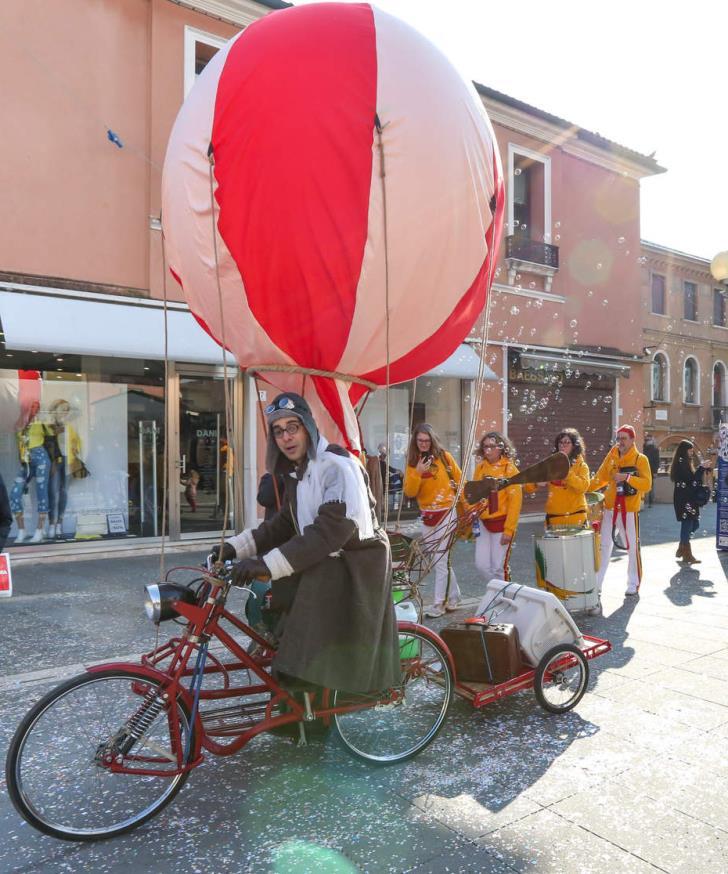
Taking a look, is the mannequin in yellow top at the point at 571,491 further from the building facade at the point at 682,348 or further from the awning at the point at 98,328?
the building facade at the point at 682,348

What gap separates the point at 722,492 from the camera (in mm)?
10438

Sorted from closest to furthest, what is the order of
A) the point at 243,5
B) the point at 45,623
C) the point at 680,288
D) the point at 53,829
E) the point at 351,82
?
the point at 53,829, the point at 351,82, the point at 45,623, the point at 243,5, the point at 680,288

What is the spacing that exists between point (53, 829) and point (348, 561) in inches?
60.8

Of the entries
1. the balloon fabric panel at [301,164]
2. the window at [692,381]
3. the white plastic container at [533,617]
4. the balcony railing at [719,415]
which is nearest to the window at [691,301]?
the window at [692,381]

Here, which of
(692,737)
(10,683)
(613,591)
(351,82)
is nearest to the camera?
(351,82)

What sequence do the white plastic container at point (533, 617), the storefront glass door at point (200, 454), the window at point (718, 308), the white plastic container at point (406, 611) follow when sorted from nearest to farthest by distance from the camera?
the white plastic container at point (406, 611)
the white plastic container at point (533, 617)
the storefront glass door at point (200, 454)
the window at point (718, 308)

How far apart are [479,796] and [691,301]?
31.1 metres

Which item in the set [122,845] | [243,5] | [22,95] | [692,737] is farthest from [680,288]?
[122,845]

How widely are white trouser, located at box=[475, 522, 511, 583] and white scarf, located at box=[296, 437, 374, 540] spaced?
3.46 meters

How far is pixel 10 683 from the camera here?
4.68 meters

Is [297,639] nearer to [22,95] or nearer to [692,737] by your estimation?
[692,737]

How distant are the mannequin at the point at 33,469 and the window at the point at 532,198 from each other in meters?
10.3

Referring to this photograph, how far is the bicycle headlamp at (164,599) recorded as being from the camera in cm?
298

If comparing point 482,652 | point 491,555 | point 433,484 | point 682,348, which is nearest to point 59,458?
point 433,484
